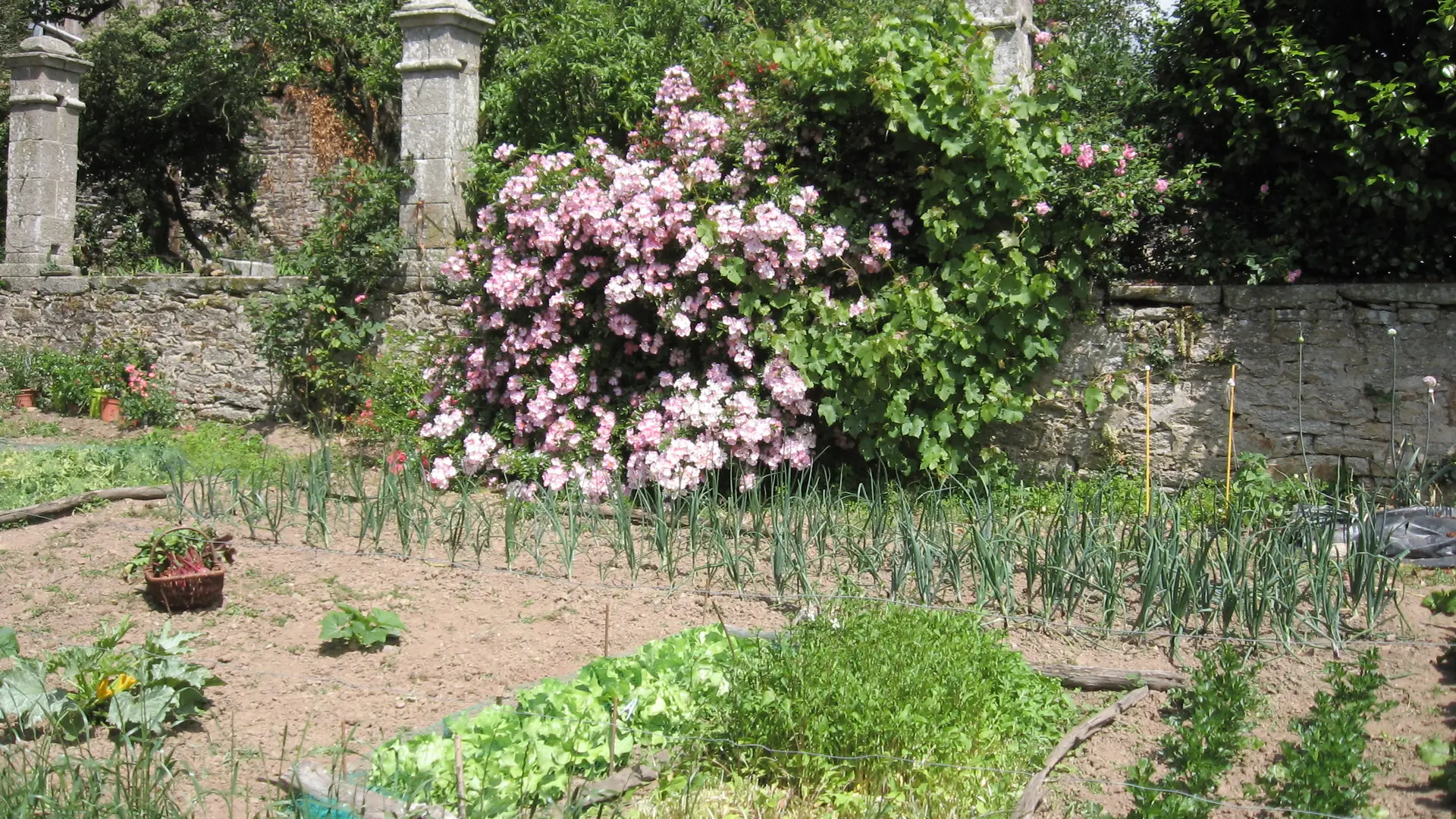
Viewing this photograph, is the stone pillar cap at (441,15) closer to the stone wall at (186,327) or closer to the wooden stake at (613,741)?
the stone wall at (186,327)

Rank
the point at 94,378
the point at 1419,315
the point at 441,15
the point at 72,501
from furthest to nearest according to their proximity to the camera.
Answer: the point at 94,378 < the point at 441,15 < the point at 1419,315 < the point at 72,501

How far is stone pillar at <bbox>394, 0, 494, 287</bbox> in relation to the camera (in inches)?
301

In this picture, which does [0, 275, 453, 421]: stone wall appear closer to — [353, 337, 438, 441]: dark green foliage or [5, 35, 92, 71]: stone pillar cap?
[353, 337, 438, 441]: dark green foliage

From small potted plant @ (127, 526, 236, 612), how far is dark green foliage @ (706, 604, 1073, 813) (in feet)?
6.79

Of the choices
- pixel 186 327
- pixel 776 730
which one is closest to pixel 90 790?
pixel 776 730

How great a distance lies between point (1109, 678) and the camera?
11.7 ft

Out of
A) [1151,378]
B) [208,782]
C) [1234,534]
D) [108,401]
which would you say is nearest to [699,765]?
[208,782]

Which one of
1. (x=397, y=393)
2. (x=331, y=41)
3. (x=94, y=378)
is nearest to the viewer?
(x=397, y=393)

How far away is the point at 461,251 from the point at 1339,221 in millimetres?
4874

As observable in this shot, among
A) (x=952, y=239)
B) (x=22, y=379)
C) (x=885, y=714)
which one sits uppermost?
(x=952, y=239)

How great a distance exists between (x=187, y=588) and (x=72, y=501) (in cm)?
180

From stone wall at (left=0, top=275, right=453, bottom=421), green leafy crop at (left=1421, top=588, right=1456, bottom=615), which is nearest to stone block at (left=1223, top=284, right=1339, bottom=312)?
green leafy crop at (left=1421, top=588, right=1456, bottom=615)

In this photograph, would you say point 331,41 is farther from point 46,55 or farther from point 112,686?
point 112,686

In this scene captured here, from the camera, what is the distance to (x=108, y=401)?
906 cm
